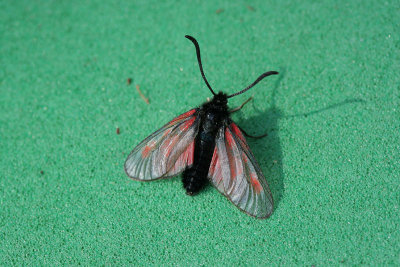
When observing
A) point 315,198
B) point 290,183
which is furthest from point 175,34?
point 315,198

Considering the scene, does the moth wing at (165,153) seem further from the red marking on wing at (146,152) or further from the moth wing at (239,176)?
the moth wing at (239,176)

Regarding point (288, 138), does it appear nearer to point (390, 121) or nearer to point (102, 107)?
point (390, 121)

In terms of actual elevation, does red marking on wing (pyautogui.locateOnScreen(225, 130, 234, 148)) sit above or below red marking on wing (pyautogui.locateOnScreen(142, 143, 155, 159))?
above

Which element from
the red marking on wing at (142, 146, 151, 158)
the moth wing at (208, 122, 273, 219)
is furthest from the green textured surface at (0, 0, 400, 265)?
the red marking on wing at (142, 146, 151, 158)

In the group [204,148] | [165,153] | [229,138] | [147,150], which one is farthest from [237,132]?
[147,150]

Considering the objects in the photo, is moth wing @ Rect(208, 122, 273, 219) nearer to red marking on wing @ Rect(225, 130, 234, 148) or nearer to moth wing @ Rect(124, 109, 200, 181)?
red marking on wing @ Rect(225, 130, 234, 148)

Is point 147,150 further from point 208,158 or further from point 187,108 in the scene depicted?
point 187,108

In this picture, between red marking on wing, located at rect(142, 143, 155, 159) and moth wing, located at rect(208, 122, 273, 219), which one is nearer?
moth wing, located at rect(208, 122, 273, 219)
